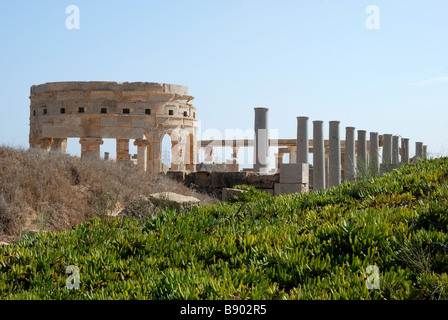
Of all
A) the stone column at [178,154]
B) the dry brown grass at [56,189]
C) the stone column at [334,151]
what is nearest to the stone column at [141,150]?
the stone column at [178,154]

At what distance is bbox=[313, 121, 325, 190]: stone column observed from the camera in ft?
71.3

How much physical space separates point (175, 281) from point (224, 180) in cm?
1307

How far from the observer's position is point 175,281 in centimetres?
438

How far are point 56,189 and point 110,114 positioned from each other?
17332 millimetres

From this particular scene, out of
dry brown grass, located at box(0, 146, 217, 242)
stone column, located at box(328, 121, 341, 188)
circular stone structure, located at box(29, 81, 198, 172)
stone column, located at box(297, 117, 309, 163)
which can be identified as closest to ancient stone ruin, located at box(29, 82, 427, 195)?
circular stone structure, located at box(29, 81, 198, 172)

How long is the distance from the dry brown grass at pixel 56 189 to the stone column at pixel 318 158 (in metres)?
7.46

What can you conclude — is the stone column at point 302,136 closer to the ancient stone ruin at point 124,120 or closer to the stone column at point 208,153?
the ancient stone ruin at point 124,120

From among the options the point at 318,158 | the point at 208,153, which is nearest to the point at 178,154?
the point at 208,153

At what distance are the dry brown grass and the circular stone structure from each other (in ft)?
43.7

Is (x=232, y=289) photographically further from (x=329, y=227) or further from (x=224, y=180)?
(x=224, y=180)

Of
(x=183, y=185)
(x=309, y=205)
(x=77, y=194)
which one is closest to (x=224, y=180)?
(x=183, y=185)

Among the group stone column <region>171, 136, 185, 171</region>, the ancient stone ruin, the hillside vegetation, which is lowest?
the hillside vegetation

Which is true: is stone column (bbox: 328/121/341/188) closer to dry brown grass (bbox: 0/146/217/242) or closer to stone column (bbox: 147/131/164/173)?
dry brown grass (bbox: 0/146/217/242)

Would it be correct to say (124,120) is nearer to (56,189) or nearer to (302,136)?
(302,136)
